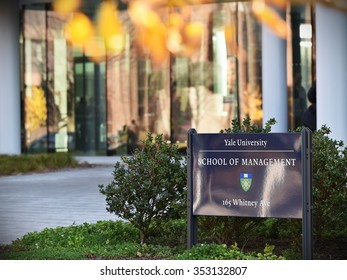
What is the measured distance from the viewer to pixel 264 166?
18.8 feet

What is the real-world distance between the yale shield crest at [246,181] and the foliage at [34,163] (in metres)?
16.1

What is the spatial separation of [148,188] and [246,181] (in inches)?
56.6

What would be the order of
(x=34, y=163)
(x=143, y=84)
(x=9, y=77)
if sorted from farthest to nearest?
(x=143, y=84)
(x=9, y=77)
(x=34, y=163)

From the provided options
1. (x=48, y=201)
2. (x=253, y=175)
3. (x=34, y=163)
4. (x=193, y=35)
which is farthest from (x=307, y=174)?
(x=193, y=35)

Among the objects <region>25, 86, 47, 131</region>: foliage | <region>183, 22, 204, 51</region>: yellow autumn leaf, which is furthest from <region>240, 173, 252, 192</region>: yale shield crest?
<region>25, 86, 47, 131</region>: foliage

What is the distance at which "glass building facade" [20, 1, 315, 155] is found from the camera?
29078 millimetres

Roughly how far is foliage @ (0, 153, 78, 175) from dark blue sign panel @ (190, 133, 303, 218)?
15804 mm

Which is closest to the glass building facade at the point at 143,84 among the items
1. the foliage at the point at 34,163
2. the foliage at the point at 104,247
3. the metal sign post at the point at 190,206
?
the foliage at the point at 34,163

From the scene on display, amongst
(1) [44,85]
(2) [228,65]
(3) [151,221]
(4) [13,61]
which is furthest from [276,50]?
(3) [151,221]

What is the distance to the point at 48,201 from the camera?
1312 centimetres

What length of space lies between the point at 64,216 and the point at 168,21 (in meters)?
19.9

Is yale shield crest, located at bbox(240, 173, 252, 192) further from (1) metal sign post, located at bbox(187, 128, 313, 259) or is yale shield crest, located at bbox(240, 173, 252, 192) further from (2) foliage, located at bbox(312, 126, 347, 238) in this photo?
(2) foliage, located at bbox(312, 126, 347, 238)

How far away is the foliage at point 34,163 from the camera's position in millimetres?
21547

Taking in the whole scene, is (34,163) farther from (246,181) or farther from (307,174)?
(307,174)
